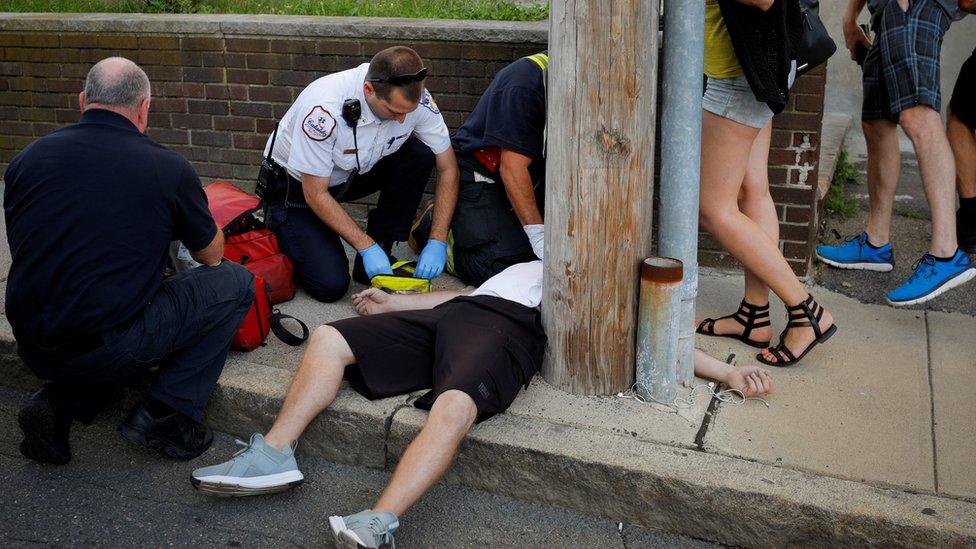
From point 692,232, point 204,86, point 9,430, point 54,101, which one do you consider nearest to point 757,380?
point 692,232

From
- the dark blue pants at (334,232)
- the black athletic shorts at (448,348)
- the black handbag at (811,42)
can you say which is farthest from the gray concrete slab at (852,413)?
Result: the dark blue pants at (334,232)

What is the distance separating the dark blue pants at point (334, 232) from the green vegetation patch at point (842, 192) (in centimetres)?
232

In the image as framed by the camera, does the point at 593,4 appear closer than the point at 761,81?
Yes

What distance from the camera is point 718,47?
3510 mm

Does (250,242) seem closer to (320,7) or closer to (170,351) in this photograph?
(170,351)

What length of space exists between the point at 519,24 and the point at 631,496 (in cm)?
273

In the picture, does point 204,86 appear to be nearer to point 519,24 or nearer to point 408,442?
point 519,24

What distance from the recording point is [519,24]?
16.1 feet

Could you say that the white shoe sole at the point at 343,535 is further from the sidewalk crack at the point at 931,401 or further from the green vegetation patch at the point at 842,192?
the green vegetation patch at the point at 842,192

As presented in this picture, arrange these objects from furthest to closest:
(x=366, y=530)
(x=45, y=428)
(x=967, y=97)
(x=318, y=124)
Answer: (x=967, y=97)
(x=318, y=124)
(x=45, y=428)
(x=366, y=530)

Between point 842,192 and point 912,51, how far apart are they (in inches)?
67.1

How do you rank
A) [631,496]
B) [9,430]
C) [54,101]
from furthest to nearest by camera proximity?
[54,101] < [9,430] < [631,496]

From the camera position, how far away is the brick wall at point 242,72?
14.9 feet

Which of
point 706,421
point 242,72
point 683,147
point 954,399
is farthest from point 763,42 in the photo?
point 242,72
